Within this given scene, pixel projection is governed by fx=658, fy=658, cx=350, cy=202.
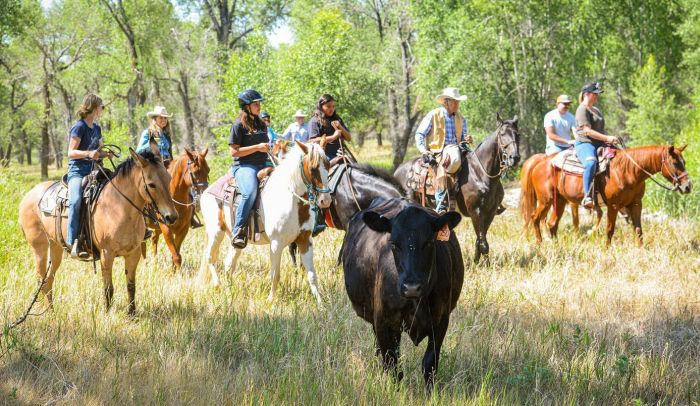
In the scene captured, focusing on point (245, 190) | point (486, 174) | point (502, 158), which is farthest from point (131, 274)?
point (502, 158)

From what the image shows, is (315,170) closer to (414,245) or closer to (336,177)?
(336,177)

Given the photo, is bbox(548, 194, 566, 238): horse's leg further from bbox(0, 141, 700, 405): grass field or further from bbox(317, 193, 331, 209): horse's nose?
bbox(317, 193, 331, 209): horse's nose

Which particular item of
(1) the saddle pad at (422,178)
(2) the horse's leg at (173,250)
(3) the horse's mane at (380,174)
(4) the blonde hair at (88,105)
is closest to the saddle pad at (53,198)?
(4) the blonde hair at (88,105)

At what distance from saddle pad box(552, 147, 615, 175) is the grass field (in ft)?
8.32

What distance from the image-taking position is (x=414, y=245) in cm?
442

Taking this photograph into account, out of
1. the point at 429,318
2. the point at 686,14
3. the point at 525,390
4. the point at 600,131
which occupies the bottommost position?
the point at 525,390

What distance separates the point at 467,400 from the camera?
4.77 m

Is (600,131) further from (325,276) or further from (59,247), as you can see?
(59,247)

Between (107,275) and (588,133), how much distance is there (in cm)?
871

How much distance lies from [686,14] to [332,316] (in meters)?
33.7

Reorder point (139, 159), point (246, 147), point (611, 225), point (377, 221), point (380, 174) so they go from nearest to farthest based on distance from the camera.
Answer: point (377, 221)
point (139, 159)
point (246, 147)
point (380, 174)
point (611, 225)

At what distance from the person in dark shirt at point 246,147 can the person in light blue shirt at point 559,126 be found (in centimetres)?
710

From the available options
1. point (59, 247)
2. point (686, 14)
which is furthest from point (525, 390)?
point (686, 14)

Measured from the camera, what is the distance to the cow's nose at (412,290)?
167 inches
